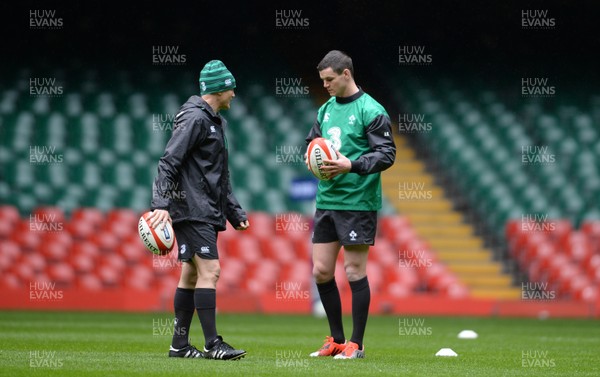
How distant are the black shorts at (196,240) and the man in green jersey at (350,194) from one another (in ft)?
3.14

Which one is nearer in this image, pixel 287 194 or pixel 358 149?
pixel 358 149

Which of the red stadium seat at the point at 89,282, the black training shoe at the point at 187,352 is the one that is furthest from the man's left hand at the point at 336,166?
the red stadium seat at the point at 89,282

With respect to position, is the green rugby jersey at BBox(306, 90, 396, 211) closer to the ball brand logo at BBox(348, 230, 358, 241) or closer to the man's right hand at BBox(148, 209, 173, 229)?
the ball brand logo at BBox(348, 230, 358, 241)

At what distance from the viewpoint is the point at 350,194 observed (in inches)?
322

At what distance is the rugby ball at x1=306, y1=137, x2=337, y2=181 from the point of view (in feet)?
26.0

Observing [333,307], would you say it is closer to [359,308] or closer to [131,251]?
[359,308]

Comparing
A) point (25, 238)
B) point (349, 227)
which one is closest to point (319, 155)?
point (349, 227)

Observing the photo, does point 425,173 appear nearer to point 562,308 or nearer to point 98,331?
point 562,308

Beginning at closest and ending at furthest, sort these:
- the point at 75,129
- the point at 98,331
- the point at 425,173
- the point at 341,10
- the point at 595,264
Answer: the point at 98,331 → the point at 595,264 → the point at 75,129 → the point at 425,173 → the point at 341,10

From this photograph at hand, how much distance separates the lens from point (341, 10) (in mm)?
24922

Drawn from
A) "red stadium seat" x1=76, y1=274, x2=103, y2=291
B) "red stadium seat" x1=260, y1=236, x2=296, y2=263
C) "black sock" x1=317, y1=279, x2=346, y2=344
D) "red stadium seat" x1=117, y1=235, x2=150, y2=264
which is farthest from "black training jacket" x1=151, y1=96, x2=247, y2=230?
"red stadium seat" x1=260, y1=236, x2=296, y2=263

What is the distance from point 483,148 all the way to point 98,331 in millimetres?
12037

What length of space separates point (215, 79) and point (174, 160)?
0.70 metres

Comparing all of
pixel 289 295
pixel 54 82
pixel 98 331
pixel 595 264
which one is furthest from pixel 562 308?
pixel 54 82
